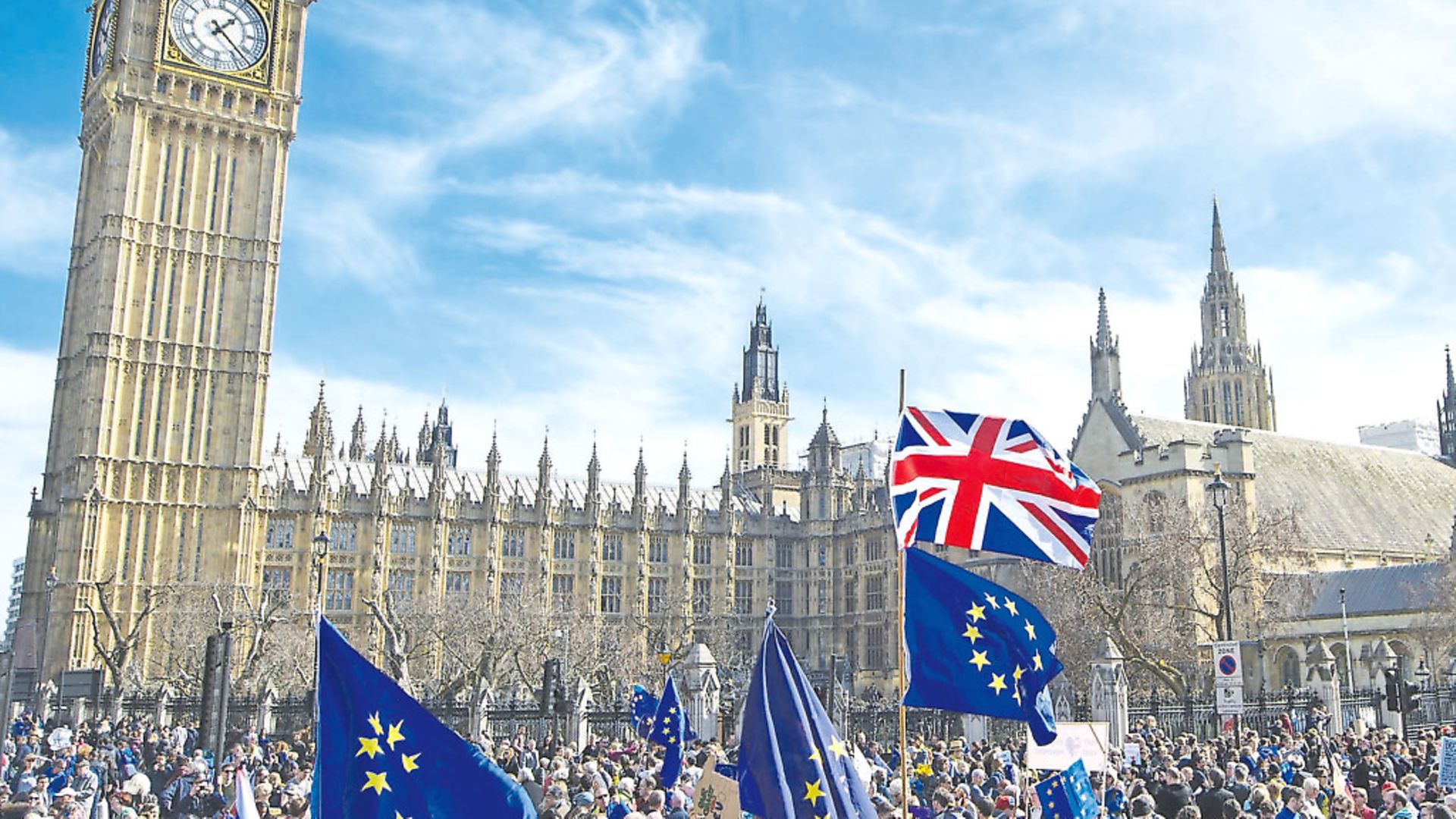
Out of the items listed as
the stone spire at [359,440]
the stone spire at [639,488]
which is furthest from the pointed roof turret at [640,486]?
the stone spire at [359,440]

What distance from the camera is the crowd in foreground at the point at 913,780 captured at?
11.1 metres

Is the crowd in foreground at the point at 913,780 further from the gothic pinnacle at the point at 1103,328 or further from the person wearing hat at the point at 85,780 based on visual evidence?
the gothic pinnacle at the point at 1103,328

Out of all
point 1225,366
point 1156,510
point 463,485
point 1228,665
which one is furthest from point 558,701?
point 1225,366

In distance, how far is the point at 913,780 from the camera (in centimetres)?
1748

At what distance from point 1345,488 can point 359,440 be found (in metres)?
54.6

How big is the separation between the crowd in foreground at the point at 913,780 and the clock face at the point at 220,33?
4542 cm

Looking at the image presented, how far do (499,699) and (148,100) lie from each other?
34175 millimetres

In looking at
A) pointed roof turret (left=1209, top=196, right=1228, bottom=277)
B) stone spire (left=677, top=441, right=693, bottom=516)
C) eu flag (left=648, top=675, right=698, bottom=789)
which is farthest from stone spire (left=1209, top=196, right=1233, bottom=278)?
eu flag (left=648, top=675, right=698, bottom=789)

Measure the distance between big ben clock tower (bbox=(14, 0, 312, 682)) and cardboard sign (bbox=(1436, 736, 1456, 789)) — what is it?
2047 inches

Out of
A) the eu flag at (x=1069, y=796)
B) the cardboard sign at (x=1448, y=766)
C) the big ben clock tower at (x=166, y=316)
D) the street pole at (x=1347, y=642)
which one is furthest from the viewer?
the big ben clock tower at (x=166, y=316)

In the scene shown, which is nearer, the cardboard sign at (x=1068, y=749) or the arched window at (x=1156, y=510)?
the cardboard sign at (x=1068, y=749)

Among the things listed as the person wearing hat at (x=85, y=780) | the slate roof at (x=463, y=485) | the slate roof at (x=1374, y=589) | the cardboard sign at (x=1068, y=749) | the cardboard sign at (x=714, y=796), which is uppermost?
the slate roof at (x=463, y=485)

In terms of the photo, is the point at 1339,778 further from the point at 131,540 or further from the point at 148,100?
the point at 148,100

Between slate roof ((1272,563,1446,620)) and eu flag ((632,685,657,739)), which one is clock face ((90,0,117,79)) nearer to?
eu flag ((632,685,657,739))
